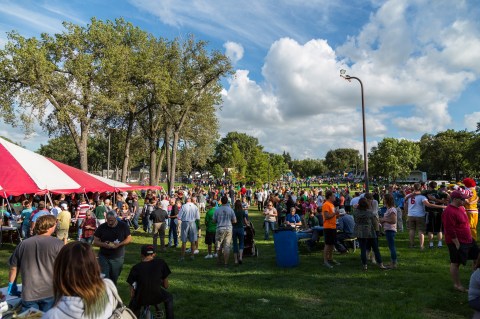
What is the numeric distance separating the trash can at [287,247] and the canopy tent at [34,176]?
9290 mm

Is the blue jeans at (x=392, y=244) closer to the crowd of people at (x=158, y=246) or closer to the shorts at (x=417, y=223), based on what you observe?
the crowd of people at (x=158, y=246)

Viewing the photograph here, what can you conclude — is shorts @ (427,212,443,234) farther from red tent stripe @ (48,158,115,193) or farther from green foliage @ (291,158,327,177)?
green foliage @ (291,158,327,177)

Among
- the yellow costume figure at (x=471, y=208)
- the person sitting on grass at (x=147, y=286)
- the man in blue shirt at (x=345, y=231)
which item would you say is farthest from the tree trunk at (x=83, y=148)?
the yellow costume figure at (x=471, y=208)

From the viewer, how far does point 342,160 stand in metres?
128

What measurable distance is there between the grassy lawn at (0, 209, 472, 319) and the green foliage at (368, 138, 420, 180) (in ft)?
186

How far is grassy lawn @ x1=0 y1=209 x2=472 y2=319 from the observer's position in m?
5.83

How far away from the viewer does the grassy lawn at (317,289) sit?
583 centimetres

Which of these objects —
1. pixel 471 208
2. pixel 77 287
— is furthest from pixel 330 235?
pixel 77 287

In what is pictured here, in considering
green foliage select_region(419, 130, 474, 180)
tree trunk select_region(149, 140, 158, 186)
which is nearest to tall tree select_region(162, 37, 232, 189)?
tree trunk select_region(149, 140, 158, 186)

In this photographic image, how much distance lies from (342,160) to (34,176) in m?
123

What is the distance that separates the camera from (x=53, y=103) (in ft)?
72.7

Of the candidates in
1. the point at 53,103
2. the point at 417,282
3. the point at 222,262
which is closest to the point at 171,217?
the point at 222,262

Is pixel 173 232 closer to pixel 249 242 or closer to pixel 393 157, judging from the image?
pixel 249 242

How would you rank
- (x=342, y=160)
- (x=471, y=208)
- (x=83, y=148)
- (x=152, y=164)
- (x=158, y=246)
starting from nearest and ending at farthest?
(x=471, y=208) < (x=158, y=246) < (x=83, y=148) < (x=152, y=164) < (x=342, y=160)
